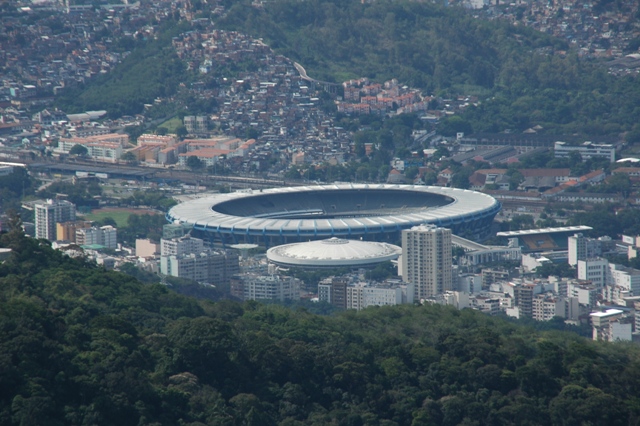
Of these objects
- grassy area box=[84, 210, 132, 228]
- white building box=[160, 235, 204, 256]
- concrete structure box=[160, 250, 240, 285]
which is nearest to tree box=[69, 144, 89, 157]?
grassy area box=[84, 210, 132, 228]

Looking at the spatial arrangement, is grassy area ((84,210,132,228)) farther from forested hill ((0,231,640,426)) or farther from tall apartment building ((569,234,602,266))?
forested hill ((0,231,640,426))

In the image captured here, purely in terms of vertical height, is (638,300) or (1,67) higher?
(1,67)

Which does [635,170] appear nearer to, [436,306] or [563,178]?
[563,178]

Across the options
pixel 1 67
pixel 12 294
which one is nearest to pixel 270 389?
pixel 12 294

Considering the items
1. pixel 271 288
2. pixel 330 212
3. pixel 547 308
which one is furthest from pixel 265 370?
pixel 330 212

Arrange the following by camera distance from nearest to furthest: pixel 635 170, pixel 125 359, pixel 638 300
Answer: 1. pixel 125 359
2. pixel 638 300
3. pixel 635 170

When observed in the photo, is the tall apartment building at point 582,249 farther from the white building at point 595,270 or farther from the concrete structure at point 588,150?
the concrete structure at point 588,150
